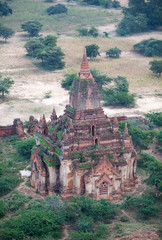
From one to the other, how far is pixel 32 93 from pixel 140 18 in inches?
1640

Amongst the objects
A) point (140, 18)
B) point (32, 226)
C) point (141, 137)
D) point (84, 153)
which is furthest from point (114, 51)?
point (32, 226)

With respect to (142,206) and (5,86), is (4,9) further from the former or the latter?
(142,206)

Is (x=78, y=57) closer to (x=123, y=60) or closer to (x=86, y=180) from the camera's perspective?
(x=123, y=60)

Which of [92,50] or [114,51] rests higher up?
[114,51]

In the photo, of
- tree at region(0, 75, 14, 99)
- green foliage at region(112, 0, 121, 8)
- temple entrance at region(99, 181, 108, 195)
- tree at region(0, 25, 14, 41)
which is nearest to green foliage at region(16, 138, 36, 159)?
temple entrance at region(99, 181, 108, 195)

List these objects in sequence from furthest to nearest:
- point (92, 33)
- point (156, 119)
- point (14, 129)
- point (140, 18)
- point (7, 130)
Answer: point (140, 18), point (92, 33), point (156, 119), point (14, 129), point (7, 130)

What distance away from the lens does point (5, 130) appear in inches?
1699

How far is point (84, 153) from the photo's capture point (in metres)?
29.3

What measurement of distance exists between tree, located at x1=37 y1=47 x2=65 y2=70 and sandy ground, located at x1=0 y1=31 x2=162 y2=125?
191cm

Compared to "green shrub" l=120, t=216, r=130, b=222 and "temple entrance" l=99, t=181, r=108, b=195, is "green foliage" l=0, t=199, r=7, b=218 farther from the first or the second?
"green shrub" l=120, t=216, r=130, b=222

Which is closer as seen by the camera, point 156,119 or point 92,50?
point 156,119

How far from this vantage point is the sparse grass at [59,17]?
3627 inches

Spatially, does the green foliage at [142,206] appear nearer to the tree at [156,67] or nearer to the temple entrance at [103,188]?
the temple entrance at [103,188]

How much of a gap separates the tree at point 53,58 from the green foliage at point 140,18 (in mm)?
24368
